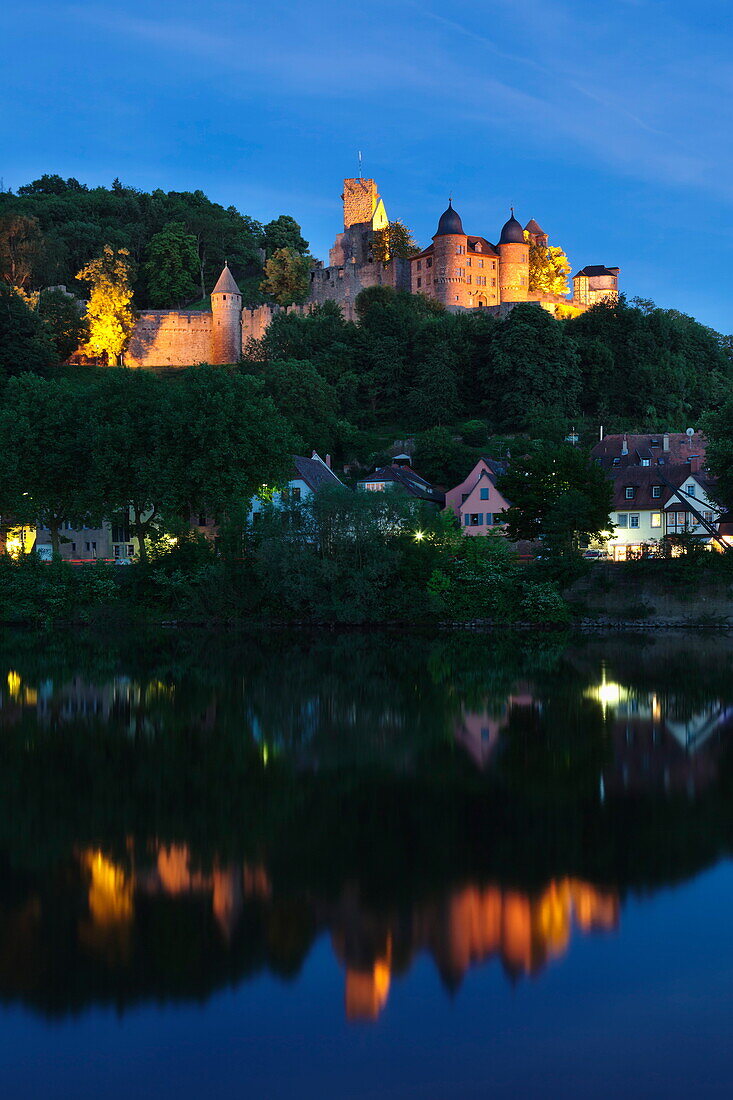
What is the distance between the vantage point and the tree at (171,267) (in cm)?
9550

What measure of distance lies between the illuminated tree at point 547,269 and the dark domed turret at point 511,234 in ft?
2.99

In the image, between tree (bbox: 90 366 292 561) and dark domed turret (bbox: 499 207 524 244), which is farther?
dark domed turret (bbox: 499 207 524 244)

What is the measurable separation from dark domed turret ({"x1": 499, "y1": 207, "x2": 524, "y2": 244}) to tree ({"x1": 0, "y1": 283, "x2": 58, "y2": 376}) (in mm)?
36991

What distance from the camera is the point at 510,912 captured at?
1136cm

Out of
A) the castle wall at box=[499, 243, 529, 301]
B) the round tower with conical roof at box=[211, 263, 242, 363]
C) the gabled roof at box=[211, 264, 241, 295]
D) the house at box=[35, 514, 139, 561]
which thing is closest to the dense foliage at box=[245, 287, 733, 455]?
the round tower with conical roof at box=[211, 263, 242, 363]

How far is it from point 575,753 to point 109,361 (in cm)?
7054

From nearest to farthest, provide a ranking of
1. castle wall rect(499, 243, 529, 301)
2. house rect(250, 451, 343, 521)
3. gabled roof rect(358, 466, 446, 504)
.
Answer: house rect(250, 451, 343, 521), gabled roof rect(358, 466, 446, 504), castle wall rect(499, 243, 529, 301)

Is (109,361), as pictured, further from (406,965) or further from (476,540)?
(406,965)

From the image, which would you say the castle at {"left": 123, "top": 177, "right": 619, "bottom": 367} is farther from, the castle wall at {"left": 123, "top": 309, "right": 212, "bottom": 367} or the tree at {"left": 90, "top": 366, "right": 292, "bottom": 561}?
the tree at {"left": 90, "top": 366, "right": 292, "bottom": 561}

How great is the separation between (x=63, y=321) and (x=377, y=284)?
81.6 feet

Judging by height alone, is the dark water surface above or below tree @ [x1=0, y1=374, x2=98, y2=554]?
A: below

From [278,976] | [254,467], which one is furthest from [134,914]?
[254,467]

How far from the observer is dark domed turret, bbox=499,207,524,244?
296 feet

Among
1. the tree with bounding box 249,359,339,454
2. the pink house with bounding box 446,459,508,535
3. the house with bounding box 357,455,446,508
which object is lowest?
the pink house with bounding box 446,459,508,535
